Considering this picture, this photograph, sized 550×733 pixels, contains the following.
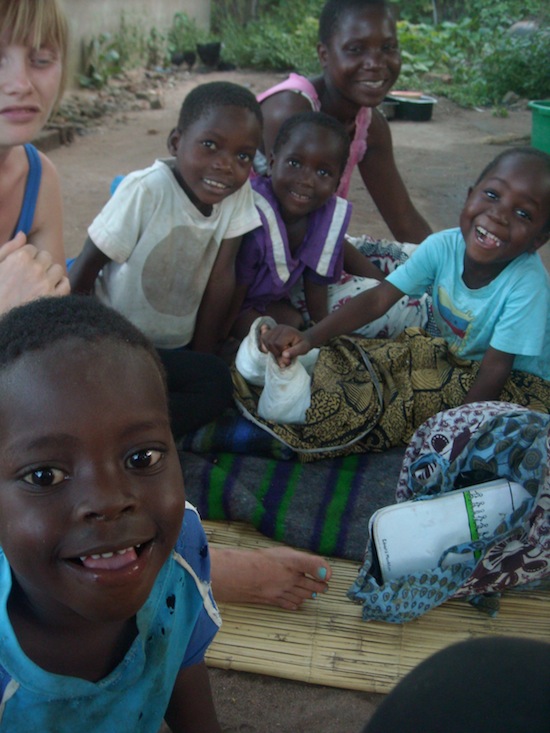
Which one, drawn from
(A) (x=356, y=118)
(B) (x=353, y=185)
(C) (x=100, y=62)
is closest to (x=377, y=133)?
(A) (x=356, y=118)

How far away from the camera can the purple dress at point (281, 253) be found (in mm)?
2652

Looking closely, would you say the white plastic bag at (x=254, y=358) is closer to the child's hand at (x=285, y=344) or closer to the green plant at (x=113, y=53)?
the child's hand at (x=285, y=344)

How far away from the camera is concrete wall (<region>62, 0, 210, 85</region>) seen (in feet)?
25.1

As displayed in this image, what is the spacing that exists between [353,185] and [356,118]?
8.96ft

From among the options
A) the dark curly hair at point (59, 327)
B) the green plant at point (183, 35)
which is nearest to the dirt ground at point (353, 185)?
the green plant at point (183, 35)

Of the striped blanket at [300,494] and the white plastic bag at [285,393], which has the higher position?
the white plastic bag at [285,393]

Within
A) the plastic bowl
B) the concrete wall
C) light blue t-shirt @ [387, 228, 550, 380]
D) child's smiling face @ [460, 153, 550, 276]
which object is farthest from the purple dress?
the plastic bowl

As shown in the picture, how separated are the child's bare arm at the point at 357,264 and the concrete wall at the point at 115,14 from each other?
4134 millimetres

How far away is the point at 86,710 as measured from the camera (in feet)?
3.62

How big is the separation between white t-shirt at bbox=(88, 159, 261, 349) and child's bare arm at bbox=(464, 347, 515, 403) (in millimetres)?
881

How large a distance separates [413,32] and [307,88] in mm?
9215

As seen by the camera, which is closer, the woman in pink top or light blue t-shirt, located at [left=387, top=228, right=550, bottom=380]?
light blue t-shirt, located at [left=387, top=228, right=550, bottom=380]

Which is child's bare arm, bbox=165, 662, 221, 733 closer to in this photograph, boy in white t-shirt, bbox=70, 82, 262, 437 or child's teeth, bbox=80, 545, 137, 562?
child's teeth, bbox=80, 545, 137, 562

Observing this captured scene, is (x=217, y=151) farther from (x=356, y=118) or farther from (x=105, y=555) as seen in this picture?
(x=105, y=555)
